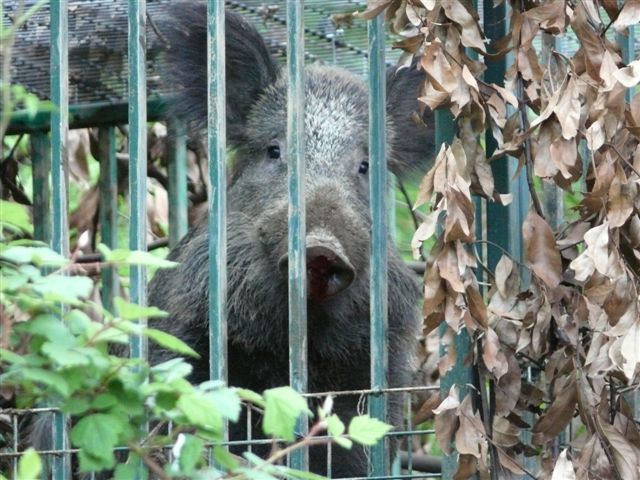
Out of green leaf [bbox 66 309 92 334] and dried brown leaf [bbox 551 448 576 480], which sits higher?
green leaf [bbox 66 309 92 334]

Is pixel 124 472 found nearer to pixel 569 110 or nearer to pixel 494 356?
pixel 494 356

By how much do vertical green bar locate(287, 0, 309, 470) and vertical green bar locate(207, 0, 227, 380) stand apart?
0.59 feet

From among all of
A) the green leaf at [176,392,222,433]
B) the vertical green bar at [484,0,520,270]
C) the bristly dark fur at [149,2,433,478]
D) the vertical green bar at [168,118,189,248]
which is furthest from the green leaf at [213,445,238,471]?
the vertical green bar at [168,118,189,248]

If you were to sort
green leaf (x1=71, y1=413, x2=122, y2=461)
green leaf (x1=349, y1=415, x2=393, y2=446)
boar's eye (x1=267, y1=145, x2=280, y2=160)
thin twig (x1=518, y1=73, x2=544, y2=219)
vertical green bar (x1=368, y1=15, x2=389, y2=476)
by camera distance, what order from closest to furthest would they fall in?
green leaf (x1=71, y1=413, x2=122, y2=461), green leaf (x1=349, y1=415, x2=393, y2=446), thin twig (x1=518, y1=73, x2=544, y2=219), vertical green bar (x1=368, y1=15, x2=389, y2=476), boar's eye (x1=267, y1=145, x2=280, y2=160)

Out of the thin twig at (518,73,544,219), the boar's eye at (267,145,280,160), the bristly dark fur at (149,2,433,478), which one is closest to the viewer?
the thin twig at (518,73,544,219)

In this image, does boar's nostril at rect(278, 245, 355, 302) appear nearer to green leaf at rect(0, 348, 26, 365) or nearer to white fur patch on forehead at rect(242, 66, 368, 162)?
white fur patch on forehead at rect(242, 66, 368, 162)

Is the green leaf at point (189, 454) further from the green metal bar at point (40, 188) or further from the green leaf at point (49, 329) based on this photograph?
the green metal bar at point (40, 188)

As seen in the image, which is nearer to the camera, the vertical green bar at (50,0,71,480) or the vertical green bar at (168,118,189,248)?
the vertical green bar at (50,0,71,480)

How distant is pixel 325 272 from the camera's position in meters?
4.56

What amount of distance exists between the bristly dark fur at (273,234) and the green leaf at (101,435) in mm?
2723

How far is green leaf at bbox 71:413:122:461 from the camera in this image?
2137 mm

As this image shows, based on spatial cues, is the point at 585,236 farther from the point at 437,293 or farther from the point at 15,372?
the point at 15,372

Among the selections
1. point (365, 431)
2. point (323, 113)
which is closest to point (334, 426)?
point (365, 431)

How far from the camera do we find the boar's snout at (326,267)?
4438 millimetres
